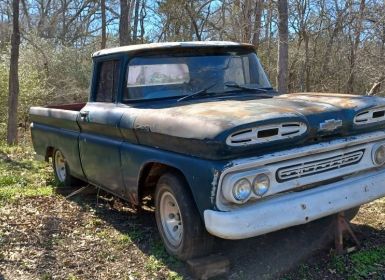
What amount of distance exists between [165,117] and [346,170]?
4.92 ft

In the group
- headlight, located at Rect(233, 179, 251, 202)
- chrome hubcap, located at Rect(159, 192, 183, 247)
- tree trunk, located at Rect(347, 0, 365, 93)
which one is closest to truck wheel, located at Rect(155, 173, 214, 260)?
chrome hubcap, located at Rect(159, 192, 183, 247)

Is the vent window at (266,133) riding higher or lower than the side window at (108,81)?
lower

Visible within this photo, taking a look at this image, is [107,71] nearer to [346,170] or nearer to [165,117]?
[165,117]

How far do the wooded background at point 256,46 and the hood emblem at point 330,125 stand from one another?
8.14 meters

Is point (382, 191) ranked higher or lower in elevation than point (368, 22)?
lower

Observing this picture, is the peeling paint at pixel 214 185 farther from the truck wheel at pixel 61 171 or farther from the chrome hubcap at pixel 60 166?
the chrome hubcap at pixel 60 166

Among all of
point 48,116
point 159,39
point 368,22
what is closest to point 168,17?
point 159,39

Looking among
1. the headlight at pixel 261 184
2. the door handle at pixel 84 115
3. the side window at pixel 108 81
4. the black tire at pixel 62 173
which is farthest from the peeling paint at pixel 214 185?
the black tire at pixel 62 173

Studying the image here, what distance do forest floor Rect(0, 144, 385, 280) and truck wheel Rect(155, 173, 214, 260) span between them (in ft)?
0.59

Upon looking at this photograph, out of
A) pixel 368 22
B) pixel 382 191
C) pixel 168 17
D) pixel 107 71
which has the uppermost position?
pixel 168 17

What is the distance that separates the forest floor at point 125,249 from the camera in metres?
3.83

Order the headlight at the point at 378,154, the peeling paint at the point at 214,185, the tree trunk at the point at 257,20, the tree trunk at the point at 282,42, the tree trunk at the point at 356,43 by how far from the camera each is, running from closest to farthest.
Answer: the peeling paint at the point at 214,185, the headlight at the point at 378,154, the tree trunk at the point at 282,42, the tree trunk at the point at 356,43, the tree trunk at the point at 257,20

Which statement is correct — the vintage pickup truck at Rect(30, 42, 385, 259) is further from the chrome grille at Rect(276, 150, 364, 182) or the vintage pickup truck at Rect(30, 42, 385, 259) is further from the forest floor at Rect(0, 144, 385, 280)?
the forest floor at Rect(0, 144, 385, 280)

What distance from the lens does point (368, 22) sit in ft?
45.3
